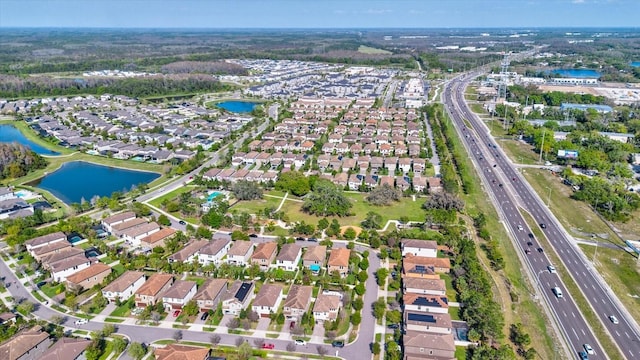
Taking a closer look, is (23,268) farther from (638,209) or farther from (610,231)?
(638,209)

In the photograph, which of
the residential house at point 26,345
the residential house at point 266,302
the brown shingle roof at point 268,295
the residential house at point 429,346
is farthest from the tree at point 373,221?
the residential house at point 26,345

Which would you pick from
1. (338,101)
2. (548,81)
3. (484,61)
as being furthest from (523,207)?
(484,61)

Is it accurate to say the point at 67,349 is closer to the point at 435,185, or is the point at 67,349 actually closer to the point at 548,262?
the point at 548,262

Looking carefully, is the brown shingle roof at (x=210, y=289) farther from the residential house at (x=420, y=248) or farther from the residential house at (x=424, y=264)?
the residential house at (x=420, y=248)

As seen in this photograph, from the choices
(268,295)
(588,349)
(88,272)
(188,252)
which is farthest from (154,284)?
(588,349)

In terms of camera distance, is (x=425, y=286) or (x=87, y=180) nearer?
(x=425, y=286)

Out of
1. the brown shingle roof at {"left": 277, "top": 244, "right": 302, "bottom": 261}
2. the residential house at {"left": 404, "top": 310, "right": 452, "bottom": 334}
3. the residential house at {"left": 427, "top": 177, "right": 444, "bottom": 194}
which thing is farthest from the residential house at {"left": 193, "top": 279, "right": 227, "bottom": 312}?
the residential house at {"left": 427, "top": 177, "right": 444, "bottom": 194}
